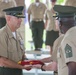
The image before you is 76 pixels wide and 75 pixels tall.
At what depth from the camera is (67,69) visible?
247cm

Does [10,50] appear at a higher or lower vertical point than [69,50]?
lower

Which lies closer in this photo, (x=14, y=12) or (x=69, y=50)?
(x=69, y=50)

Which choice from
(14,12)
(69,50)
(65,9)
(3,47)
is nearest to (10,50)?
(3,47)

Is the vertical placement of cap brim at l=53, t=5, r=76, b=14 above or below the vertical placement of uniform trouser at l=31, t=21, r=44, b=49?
above

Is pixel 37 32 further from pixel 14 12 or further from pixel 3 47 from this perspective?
pixel 3 47

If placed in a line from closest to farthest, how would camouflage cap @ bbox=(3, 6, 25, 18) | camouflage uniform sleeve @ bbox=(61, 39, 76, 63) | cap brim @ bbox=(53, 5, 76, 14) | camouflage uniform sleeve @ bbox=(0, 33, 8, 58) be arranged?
camouflage uniform sleeve @ bbox=(61, 39, 76, 63), cap brim @ bbox=(53, 5, 76, 14), camouflage uniform sleeve @ bbox=(0, 33, 8, 58), camouflage cap @ bbox=(3, 6, 25, 18)

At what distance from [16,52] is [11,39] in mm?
167

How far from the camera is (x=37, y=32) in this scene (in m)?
7.79

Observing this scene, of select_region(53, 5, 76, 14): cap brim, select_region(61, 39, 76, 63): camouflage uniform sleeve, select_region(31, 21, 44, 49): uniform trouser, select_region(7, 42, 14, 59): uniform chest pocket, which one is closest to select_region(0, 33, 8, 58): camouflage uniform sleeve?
select_region(7, 42, 14, 59): uniform chest pocket

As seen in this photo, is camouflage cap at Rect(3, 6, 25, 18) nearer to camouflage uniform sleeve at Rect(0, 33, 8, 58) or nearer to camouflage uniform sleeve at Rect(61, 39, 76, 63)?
camouflage uniform sleeve at Rect(0, 33, 8, 58)

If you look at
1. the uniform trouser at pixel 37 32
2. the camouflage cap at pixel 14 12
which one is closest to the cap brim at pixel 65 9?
the camouflage cap at pixel 14 12

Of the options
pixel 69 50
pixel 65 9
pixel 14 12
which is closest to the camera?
pixel 69 50

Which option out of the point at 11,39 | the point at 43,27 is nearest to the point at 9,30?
the point at 11,39

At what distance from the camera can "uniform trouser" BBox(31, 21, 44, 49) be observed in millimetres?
7740
